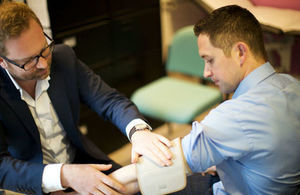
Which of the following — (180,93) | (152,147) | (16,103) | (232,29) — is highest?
(232,29)

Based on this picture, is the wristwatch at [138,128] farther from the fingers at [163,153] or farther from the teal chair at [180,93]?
the teal chair at [180,93]

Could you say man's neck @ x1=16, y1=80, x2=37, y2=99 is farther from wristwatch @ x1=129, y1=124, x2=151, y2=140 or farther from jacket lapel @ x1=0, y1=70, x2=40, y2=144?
wristwatch @ x1=129, y1=124, x2=151, y2=140

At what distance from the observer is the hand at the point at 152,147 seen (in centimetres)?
111

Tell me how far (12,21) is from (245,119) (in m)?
0.87

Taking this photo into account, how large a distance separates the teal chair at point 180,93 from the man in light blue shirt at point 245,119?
1.01 meters

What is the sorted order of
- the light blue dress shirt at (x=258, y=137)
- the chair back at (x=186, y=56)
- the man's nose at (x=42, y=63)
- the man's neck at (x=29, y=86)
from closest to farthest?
the light blue dress shirt at (x=258, y=137), the man's nose at (x=42, y=63), the man's neck at (x=29, y=86), the chair back at (x=186, y=56)

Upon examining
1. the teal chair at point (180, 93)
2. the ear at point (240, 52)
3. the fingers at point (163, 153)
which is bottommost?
the teal chair at point (180, 93)

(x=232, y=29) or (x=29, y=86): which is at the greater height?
(x=232, y=29)

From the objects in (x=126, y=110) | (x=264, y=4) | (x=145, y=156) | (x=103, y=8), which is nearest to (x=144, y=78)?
(x=103, y=8)

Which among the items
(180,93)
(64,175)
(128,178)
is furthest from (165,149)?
(180,93)

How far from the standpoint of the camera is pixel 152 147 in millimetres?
1183

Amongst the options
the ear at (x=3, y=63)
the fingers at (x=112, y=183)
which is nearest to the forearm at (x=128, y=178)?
the fingers at (x=112, y=183)

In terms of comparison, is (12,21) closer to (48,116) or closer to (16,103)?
(16,103)

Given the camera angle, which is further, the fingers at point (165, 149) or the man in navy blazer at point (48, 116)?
the man in navy blazer at point (48, 116)
